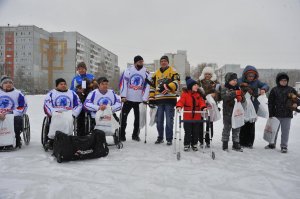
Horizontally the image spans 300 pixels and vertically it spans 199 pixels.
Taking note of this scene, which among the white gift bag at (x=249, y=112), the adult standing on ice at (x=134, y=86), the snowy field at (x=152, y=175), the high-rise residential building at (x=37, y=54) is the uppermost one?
the high-rise residential building at (x=37, y=54)

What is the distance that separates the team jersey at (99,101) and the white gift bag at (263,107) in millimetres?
3147

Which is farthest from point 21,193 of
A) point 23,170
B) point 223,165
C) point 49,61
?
point 49,61

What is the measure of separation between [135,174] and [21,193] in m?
1.49

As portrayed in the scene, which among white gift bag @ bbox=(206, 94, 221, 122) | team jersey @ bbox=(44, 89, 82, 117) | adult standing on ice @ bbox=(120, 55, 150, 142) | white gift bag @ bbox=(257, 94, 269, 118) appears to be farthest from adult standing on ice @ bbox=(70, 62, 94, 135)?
white gift bag @ bbox=(257, 94, 269, 118)

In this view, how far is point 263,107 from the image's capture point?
578 centimetres

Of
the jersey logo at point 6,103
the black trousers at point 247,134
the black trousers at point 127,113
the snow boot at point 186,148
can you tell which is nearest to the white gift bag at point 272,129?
the black trousers at point 247,134

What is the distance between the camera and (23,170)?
3.91 metres

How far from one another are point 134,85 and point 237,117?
2433mm

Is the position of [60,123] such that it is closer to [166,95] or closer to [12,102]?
[12,102]

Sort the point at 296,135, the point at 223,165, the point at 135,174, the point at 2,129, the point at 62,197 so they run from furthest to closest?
the point at 296,135 → the point at 2,129 → the point at 223,165 → the point at 135,174 → the point at 62,197

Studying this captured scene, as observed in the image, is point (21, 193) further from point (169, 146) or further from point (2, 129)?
point (169, 146)

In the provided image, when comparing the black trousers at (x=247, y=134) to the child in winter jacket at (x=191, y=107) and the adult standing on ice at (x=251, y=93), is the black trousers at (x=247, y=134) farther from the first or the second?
the child in winter jacket at (x=191, y=107)

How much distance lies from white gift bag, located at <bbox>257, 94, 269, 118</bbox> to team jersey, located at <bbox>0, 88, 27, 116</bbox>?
518 cm

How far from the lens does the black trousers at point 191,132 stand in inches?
208
